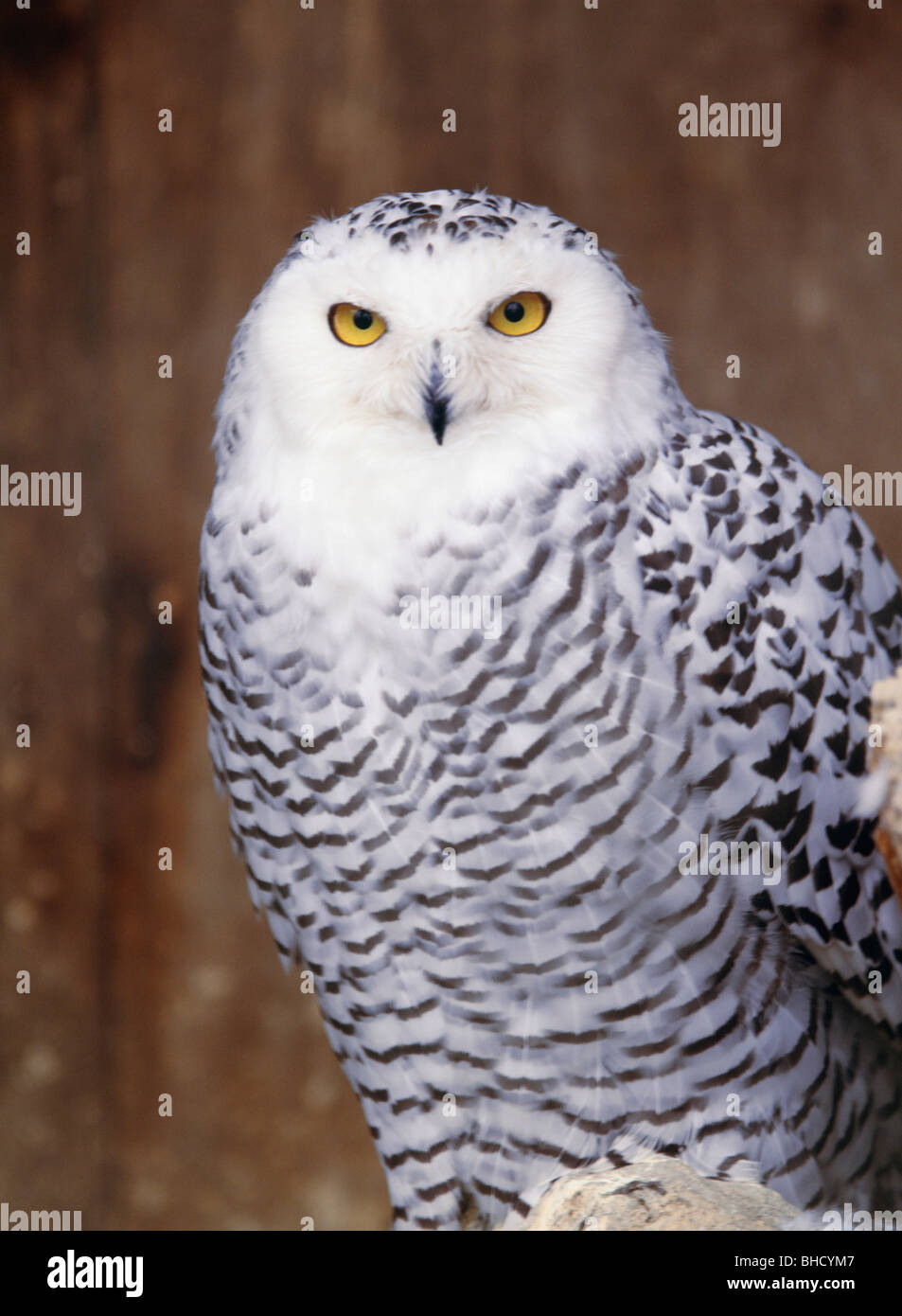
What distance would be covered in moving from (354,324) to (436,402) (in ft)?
0.36

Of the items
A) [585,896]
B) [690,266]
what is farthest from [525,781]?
[690,266]

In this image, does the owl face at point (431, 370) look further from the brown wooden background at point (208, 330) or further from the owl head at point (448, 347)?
the brown wooden background at point (208, 330)

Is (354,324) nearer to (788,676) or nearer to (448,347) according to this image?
(448,347)

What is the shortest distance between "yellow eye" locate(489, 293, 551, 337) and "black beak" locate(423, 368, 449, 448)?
0.08 meters

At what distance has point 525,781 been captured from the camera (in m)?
1.16

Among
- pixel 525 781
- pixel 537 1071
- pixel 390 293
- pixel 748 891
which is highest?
pixel 390 293

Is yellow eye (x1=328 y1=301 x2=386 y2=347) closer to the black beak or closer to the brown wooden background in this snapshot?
the black beak

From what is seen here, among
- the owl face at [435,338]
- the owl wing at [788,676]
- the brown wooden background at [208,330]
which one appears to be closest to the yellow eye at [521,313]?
the owl face at [435,338]

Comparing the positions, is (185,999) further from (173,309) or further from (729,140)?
(729,140)

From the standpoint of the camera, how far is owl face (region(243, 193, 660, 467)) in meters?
1.08

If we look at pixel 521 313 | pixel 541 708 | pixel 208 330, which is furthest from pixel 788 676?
pixel 208 330

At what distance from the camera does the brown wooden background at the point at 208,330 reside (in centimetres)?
165

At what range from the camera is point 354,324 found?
1116mm
